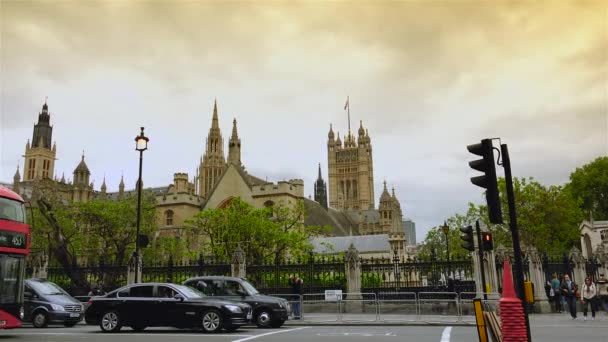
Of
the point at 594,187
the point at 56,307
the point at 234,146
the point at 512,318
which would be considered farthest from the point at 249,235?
the point at 234,146

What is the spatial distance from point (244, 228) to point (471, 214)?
21.8m

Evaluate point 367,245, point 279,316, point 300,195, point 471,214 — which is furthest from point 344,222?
point 279,316

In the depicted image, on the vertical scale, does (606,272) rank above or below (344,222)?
below

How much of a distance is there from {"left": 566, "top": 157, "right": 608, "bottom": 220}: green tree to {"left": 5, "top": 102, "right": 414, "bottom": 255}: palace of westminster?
73.7ft

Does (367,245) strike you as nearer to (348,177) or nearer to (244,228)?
(244,228)

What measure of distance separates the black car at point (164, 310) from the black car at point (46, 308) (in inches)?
88.7

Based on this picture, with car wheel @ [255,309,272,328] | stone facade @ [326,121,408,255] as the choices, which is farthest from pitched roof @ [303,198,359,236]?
car wheel @ [255,309,272,328]

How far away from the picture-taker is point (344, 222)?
91.3 metres

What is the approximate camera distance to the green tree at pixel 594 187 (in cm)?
5716

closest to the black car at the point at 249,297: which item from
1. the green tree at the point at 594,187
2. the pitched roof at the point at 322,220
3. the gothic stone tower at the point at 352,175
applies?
the pitched roof at the point at 322,220

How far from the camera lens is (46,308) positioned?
1694cm

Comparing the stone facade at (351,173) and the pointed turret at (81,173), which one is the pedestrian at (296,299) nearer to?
the pointed turret at (81,173)

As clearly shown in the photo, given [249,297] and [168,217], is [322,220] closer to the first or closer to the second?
[168,217]

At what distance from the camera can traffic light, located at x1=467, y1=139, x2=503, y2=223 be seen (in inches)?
305
